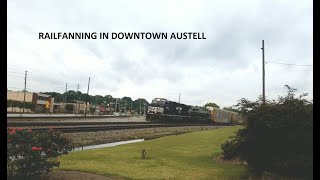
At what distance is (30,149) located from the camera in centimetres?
1006

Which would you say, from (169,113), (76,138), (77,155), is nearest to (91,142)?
(76,138)

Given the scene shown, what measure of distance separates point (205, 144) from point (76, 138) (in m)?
10.4

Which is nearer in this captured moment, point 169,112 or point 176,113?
point 169,112

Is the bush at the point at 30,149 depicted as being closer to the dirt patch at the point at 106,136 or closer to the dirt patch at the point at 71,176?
the dirt patch at the point at 71,176

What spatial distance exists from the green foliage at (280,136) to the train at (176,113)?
34494 millimetres

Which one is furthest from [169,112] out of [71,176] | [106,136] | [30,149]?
[30,149]

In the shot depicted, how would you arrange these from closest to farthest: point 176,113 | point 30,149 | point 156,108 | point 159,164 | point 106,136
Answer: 1. point 30,149
2. point 159,164
3. point 106,136
4. point 156,108
5. point 176,113

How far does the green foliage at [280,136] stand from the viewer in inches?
449

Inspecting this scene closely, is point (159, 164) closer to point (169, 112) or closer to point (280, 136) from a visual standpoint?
point (280, 136)

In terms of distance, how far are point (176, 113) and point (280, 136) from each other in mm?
45465

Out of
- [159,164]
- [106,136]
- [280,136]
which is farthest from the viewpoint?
[106,136]

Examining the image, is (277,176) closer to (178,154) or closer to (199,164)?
(199,164)

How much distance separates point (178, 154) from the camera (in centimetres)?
1805
